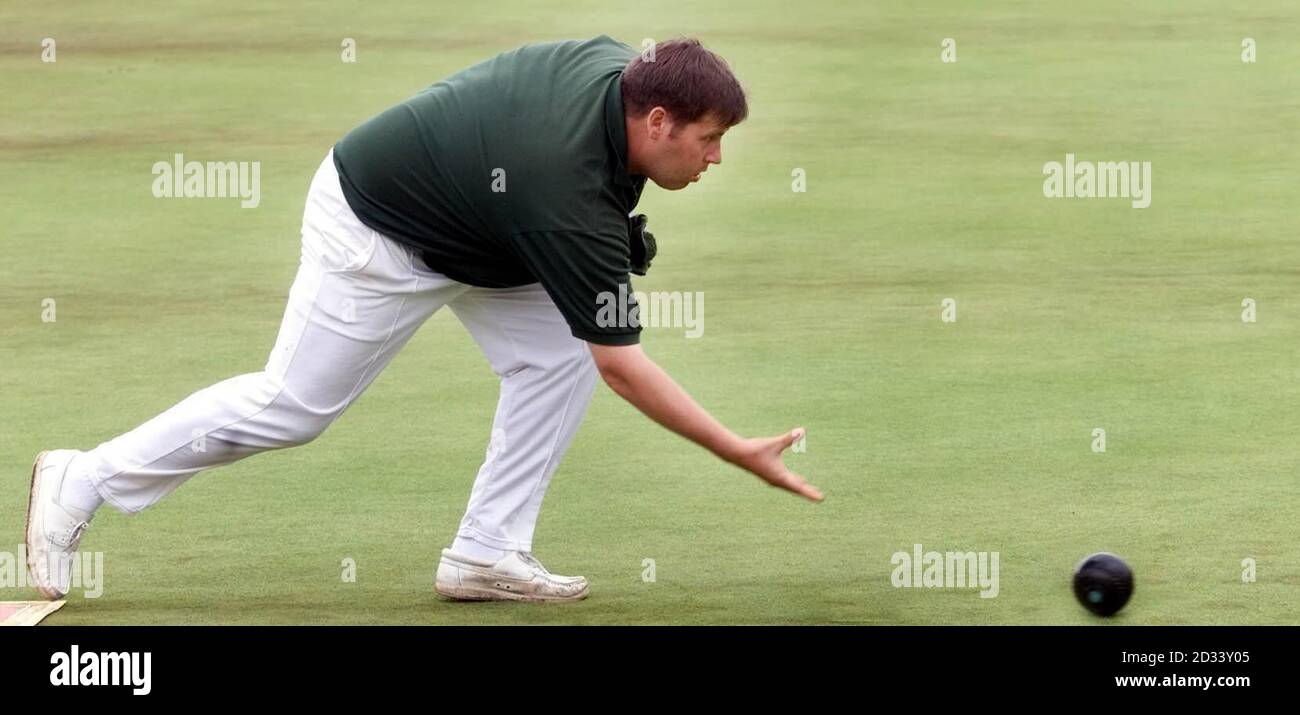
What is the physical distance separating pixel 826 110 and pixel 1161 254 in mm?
4610

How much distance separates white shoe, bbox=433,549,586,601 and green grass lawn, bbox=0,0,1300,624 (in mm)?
65

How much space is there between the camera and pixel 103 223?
1245 cm

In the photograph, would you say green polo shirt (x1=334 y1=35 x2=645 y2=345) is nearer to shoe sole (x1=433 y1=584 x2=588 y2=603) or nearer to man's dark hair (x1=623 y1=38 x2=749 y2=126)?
man's dark hair (x1=623 y1=38 x2=749 y2=126)

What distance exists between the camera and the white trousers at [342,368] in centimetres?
597

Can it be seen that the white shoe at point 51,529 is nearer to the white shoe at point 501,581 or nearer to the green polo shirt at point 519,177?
the white shoe at point 501,581

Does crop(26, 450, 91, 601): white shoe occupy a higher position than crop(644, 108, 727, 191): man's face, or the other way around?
crop(644, 108, 727, 191): man's face

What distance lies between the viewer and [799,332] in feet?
32.8

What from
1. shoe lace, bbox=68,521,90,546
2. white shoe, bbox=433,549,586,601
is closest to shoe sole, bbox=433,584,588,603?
white shoe, bbox=433,549,586,601

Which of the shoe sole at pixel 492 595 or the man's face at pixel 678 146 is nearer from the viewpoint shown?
the man's face at pixel 678 146

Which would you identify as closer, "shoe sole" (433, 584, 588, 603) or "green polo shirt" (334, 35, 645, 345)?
"green polo shirt" (334, 35, 645, 345)

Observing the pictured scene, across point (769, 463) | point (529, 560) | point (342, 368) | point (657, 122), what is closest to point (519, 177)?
point (657, 122)

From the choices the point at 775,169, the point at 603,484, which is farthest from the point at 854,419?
the point at 775,169

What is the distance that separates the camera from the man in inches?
219

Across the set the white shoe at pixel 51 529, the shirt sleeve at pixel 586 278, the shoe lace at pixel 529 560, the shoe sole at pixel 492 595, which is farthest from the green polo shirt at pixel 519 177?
the white shoe at pixel 51 529
